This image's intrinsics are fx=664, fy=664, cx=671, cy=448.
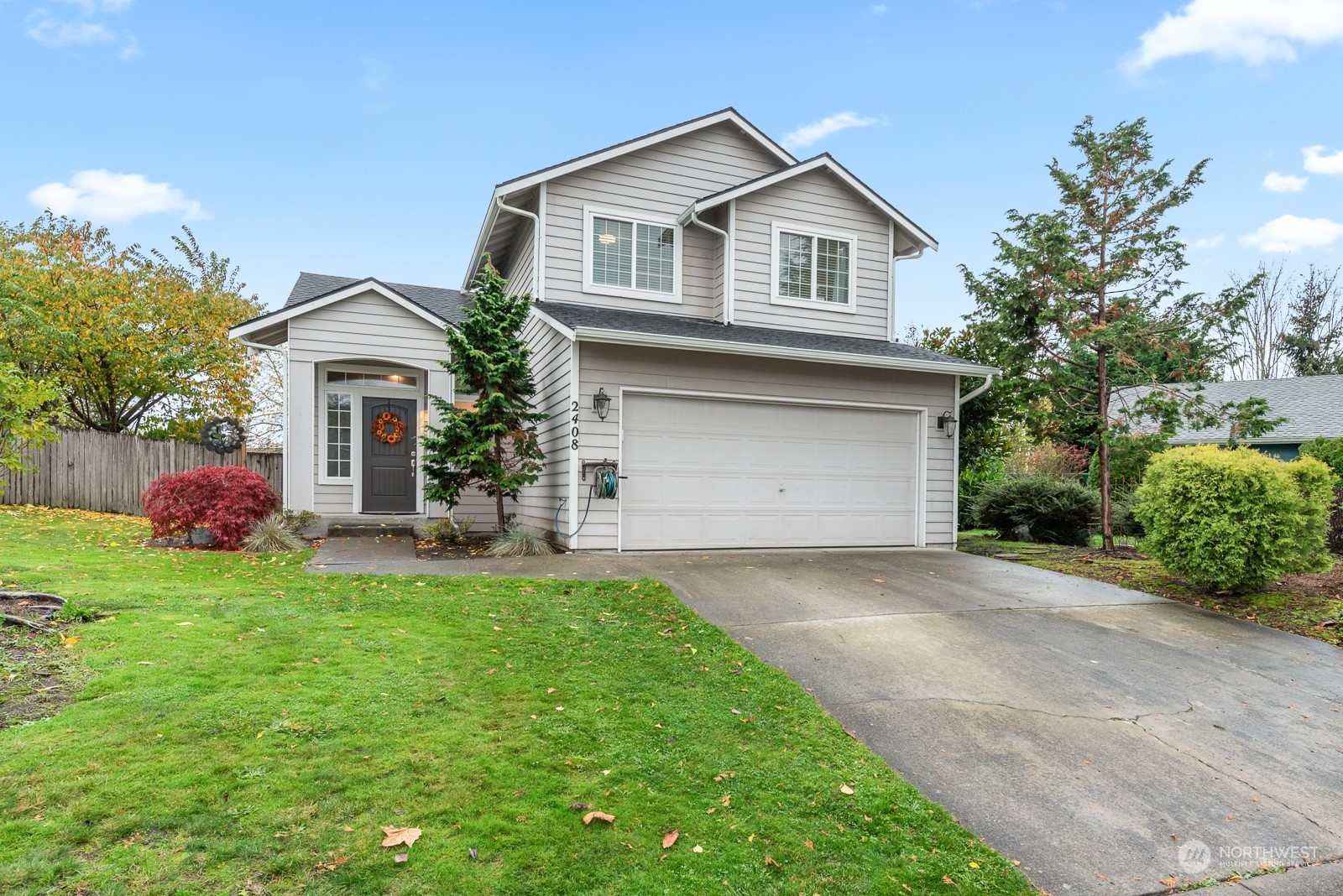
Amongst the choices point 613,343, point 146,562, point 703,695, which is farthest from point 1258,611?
point 146,562

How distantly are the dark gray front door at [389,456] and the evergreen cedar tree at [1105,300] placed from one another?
32.4 feet

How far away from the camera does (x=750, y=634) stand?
5.25 meters

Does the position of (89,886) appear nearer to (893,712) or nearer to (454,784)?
(454,784)

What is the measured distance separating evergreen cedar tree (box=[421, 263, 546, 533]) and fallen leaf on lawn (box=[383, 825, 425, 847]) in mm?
6823

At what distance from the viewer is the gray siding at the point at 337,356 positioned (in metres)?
10.6

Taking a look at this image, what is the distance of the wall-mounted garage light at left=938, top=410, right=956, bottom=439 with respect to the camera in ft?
34.2

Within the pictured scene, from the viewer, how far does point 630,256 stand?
10.5 meters

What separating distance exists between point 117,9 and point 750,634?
17.3m

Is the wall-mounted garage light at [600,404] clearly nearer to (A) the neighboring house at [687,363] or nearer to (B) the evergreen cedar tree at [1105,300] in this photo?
(A) the neighboring house at [687,363]

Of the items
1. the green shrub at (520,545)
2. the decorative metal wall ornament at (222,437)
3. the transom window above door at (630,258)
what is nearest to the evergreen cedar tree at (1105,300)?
the transom window above door at (630,258)

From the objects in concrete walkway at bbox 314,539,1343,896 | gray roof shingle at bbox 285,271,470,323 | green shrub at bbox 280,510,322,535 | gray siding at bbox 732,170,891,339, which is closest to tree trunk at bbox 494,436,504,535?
A: concrete walkway at bbox 314,539,1343,896

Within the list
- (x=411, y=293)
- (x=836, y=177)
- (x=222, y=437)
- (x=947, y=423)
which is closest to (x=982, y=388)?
(x=947, y=423)

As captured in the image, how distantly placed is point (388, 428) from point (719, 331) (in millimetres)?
5993

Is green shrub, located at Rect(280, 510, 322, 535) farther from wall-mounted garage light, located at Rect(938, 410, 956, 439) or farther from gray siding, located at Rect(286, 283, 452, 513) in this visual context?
wall-mounted garage light, located at Rect(938, 410, 956, 439)
